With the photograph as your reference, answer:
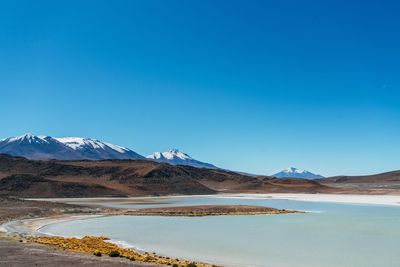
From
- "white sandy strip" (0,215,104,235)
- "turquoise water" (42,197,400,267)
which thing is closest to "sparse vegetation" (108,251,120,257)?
"turquoise water" (42,197,400,267)

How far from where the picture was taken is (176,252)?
29.0 m

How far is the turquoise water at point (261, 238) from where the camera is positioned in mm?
26359

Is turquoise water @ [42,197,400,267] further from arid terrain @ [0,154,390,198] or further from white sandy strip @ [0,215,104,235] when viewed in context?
arid terrain @ [0,154,390,198]

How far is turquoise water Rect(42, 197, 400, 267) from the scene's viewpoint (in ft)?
86.5

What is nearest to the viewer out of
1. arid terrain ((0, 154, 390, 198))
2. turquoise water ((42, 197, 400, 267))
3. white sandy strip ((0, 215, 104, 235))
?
turquoise water ((42, 197, 400, 267))

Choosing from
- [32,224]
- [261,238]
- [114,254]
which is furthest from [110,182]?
[114,254]

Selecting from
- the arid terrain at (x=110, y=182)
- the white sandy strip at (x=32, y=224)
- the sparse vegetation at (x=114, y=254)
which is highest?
the arid terrain at (x=110, y=182)

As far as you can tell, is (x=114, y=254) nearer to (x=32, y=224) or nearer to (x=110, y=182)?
(x=32, y=224)

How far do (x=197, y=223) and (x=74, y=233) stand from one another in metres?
13.5

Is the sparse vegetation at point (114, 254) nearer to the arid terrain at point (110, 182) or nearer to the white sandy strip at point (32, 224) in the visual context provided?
the white sandy strip at point (32, 224)

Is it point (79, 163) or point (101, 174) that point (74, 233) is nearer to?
point (101, 174)

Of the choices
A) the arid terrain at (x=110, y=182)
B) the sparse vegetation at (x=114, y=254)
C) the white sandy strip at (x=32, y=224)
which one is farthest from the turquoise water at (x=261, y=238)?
the arid terrain at (x=110, y=182)

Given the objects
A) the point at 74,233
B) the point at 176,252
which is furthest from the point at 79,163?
the point at 176,252

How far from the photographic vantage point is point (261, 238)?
3525 centimetres
